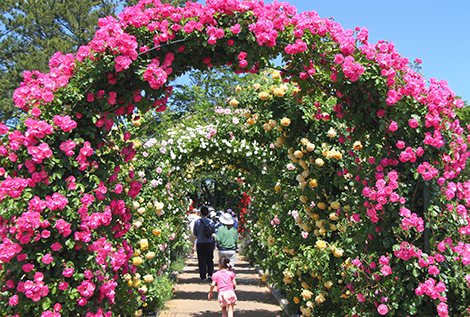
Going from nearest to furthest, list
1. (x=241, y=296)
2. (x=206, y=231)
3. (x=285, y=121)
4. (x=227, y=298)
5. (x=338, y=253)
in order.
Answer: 1. (x=338, y=253)
2. (x=285, y=121)
3. (x=227, y=298)
4. (x=241, y=296)
5. (x=206, y=231)

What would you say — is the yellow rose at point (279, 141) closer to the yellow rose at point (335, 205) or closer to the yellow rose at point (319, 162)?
the yellow rose at point (319, 162)

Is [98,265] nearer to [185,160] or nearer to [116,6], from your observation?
[185,160]

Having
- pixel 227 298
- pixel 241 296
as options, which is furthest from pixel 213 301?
pixel 227 298

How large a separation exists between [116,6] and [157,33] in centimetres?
2084

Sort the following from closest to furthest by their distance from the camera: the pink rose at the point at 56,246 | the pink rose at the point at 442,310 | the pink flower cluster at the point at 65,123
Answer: the pink rose at the point at 442,310 → the pink rose at the point at 56,246 → the pink flower cluster at the point at 65,123

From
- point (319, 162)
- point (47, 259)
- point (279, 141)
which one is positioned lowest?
point (47, 259)

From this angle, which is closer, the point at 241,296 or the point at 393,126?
the point at 393,126

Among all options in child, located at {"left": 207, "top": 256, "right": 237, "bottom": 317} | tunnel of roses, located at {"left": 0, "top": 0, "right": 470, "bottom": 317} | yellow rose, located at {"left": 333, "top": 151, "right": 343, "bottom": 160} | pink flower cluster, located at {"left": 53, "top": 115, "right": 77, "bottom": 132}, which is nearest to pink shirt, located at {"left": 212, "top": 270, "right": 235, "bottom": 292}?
child, located at {"left": 207, "top": 256, "right": 237, "bottom": 317}

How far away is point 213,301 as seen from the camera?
7875mm

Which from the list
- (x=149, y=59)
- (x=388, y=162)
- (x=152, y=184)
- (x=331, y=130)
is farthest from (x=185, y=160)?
(x=388, y=162)

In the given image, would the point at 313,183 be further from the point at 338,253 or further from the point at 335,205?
the point at 338,253

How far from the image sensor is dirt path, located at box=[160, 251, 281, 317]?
6688mm

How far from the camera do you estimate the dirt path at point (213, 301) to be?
6688mm

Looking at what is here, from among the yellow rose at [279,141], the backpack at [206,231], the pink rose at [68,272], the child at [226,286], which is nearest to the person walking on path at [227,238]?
the backpack at [206,231]
